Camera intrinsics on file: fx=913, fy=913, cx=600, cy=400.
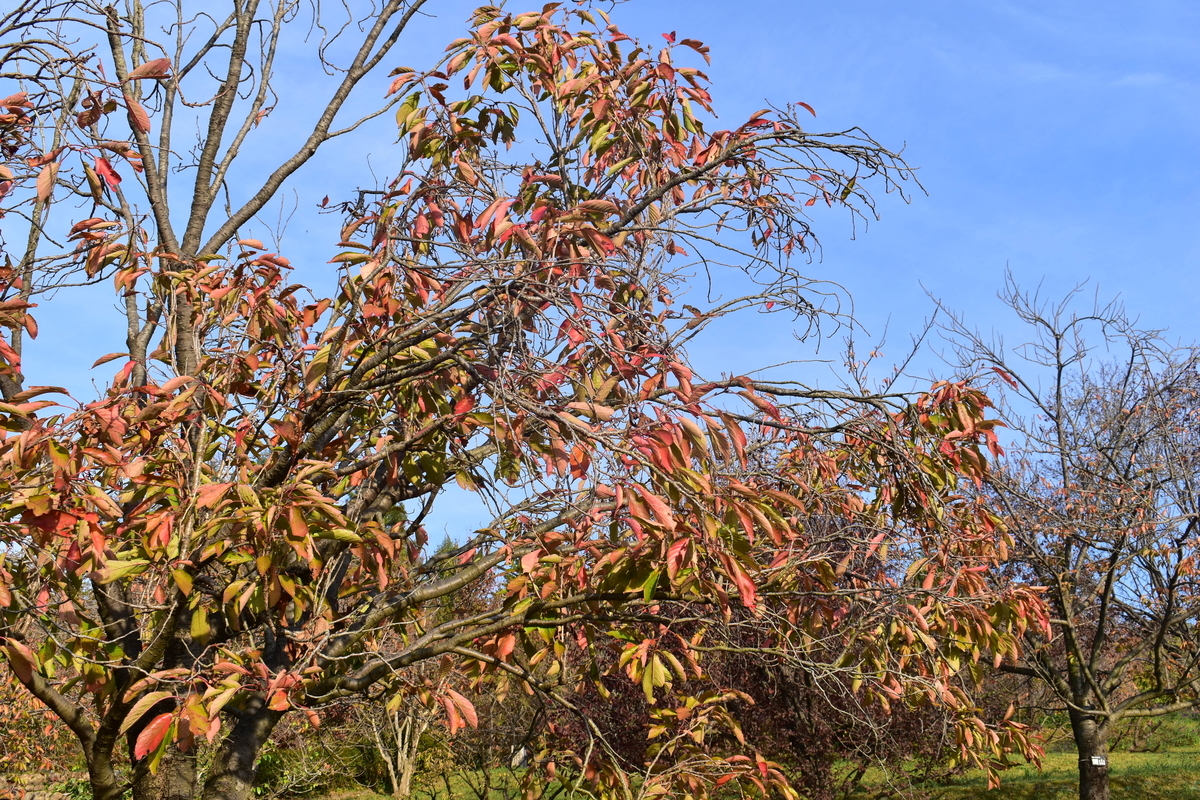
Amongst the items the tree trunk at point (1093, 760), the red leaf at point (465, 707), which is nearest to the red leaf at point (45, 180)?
the red leaf at point (465, 707)

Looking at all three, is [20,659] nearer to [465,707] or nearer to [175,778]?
[175,778]

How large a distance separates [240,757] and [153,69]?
9.17 feet

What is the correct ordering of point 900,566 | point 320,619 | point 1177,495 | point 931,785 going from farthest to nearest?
1. point 931,785
2. point 1177,495
3. point 900,566
4. point 320,619

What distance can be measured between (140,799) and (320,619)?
121 centimetres

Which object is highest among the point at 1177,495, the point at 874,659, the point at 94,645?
the point at 1177,495

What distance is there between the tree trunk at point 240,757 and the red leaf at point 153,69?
257 centimetres

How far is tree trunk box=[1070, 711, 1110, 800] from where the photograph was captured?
952cm

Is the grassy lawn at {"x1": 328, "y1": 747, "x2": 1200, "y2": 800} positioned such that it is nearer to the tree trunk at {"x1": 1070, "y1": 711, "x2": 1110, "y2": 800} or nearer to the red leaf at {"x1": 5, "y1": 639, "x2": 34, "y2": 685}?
the tree trunk at {"x1": 1070, "y1": 711, "x2": 1110, "y2": 800}

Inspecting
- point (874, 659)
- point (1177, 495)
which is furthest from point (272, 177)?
point (1177, 495)

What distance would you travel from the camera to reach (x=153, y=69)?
308 cm

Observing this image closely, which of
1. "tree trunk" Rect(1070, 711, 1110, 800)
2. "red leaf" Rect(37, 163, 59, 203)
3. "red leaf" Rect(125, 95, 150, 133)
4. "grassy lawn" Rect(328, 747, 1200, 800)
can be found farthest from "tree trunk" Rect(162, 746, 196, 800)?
"tree trunk" Rect(1070, 711, 1110, 800)

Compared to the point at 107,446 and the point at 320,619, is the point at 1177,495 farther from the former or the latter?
the point at 107,446

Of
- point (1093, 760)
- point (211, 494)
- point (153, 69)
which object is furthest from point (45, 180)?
point (1093, 760)

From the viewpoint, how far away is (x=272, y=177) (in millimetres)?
5051
